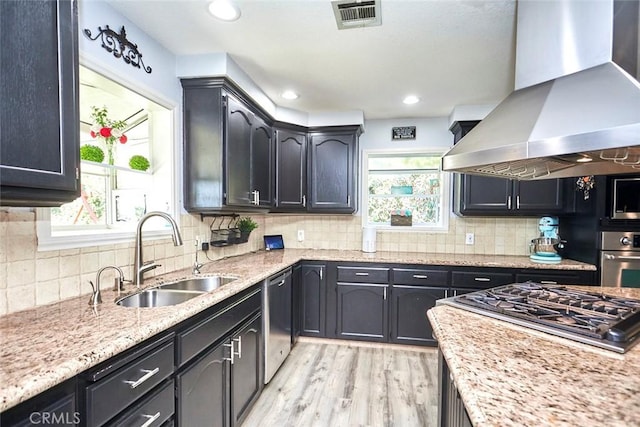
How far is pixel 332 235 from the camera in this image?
3.77 metres

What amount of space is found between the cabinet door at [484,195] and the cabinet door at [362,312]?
1186 millimetres

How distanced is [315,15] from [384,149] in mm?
2118

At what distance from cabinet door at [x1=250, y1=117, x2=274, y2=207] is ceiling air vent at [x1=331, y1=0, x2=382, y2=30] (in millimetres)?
1252

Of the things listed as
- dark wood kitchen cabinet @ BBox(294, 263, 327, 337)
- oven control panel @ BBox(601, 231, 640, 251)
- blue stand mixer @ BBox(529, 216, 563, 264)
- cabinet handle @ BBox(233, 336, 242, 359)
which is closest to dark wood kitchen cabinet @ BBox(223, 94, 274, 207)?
dark wood kitchen cabinet @ BBox(294, 263, 327, 337)

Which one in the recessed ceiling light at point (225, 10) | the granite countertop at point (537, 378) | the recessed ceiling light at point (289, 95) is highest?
the recessed ceiling light at point (225, 10)

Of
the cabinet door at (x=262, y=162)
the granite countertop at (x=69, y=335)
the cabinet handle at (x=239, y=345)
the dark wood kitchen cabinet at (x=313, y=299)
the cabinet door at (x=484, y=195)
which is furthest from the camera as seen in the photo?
the dark wood kitchen cabinet at (x=313, y=299)

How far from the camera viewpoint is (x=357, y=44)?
2.02 m

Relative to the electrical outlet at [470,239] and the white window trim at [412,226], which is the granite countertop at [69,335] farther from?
the electrical outlet at [470,239]

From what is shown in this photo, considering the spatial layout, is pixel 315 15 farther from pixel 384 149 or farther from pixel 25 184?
pixel 384 149

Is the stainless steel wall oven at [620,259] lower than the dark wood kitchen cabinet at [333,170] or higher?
lower

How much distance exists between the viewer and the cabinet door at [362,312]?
3105mm

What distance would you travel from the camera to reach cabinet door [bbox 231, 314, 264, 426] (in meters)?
1.81

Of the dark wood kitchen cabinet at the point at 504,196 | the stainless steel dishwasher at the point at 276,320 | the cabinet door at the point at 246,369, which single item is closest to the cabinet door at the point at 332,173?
the stainless steel dishwasher at the point at 276,320

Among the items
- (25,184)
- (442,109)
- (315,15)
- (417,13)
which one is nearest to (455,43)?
(417,13)
